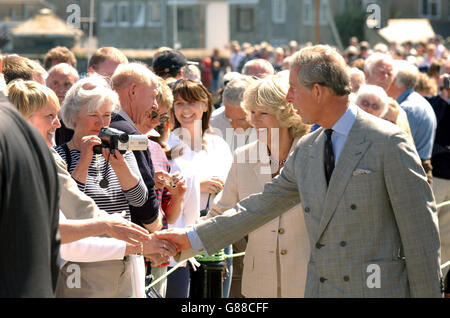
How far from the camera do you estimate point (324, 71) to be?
15.0 ft

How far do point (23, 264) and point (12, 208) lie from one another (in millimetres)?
206

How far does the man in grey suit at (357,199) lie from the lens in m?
4.25

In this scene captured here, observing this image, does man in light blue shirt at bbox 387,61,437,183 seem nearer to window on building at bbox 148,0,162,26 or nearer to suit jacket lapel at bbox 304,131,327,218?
suit jacket lapel at bbox 304,131,327,218

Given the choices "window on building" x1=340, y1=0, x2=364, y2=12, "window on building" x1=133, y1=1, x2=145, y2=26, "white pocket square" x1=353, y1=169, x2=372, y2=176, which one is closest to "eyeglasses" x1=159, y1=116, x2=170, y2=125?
"white pocket square" x1=353, y1=169, x2=372, y2=176

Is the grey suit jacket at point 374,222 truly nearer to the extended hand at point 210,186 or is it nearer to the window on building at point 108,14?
the extended hand at point 210,186

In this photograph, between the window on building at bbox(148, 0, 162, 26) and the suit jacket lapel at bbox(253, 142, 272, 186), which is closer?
the suit jacket lapel at bbox(253, 142, 272, 186)

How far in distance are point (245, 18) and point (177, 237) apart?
68593 millimetres

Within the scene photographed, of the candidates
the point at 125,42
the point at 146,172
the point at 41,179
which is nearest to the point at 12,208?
the point at 41,179

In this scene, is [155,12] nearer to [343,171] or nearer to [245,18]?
[245,18]

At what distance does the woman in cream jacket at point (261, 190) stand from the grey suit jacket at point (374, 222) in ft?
3.02

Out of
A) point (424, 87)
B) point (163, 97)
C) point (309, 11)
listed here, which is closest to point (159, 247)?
point (163, 97)

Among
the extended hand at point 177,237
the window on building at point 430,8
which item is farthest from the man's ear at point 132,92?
the window on building at point 430,8

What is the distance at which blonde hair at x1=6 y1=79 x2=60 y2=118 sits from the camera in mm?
5176

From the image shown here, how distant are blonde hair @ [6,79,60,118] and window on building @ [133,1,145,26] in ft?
219
